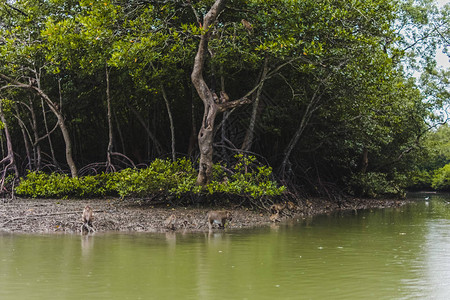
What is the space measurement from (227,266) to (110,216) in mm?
5203

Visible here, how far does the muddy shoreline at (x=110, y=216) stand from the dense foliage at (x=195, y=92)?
21.6 inches

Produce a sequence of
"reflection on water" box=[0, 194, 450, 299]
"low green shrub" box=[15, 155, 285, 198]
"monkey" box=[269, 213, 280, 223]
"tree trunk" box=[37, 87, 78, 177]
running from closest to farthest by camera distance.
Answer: "reflection on water" box=[0, 194, 450, 299]
"low green shrub" box=[15, 155, 285, 198]
"monkey" box=[269, 213, 280, 223]
"tree trunk" box=[37, 87, 78, 177]

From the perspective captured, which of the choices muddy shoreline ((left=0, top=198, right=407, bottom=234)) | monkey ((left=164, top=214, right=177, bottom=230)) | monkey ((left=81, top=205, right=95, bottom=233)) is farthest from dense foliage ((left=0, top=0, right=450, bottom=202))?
monkey ((left=81, top=205, right=95, bottom=233))

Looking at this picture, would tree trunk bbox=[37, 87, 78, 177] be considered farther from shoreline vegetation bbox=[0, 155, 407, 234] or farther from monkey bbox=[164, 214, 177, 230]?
monkey bbox=[164, 214, 177, 230]

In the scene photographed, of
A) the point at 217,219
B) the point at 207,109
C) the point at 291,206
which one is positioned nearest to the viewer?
the point at 217,219

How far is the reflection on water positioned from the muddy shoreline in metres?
0.84

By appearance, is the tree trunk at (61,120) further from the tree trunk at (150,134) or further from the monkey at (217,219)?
the monkey at (217,219)

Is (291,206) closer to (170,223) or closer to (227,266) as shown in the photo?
(170,223)

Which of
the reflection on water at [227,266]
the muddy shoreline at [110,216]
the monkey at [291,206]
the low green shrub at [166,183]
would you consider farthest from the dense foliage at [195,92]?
the reflection on water at [227,266]

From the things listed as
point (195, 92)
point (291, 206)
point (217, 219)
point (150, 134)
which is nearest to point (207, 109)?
point (217, 219)

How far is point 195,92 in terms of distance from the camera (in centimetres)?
1678

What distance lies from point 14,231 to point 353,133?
12.9m

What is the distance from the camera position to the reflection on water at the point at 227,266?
16.8 ft

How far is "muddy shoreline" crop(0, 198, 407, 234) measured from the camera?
397 inches
